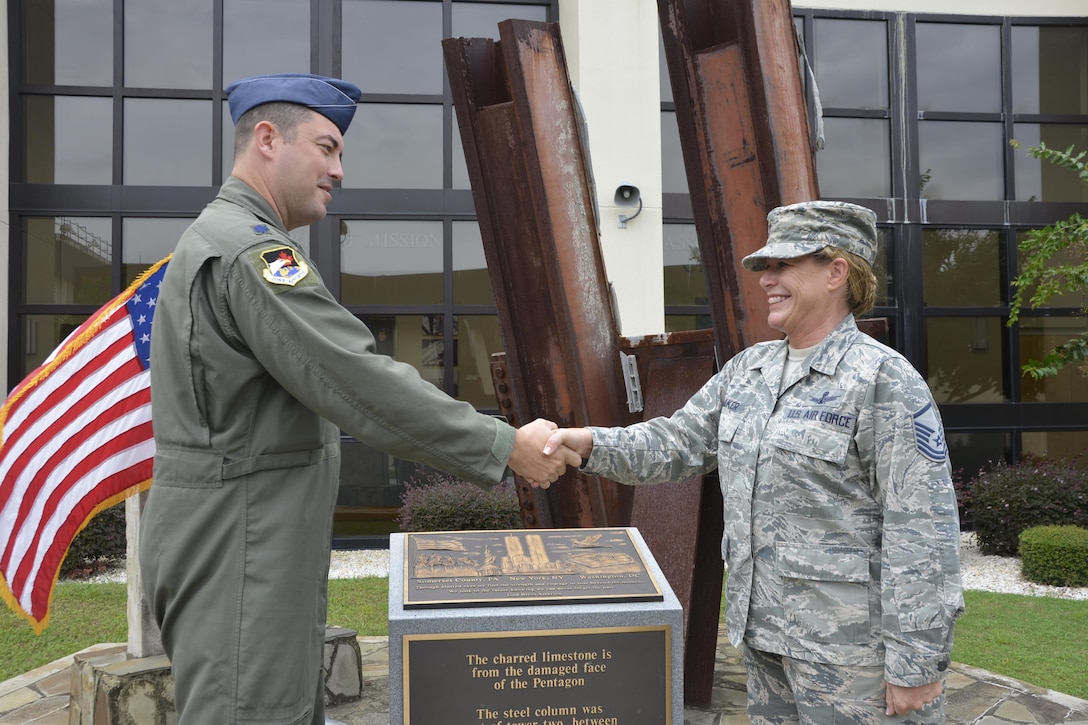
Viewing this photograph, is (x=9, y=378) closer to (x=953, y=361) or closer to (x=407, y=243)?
(x=407, y=243)

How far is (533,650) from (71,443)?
2.62 m

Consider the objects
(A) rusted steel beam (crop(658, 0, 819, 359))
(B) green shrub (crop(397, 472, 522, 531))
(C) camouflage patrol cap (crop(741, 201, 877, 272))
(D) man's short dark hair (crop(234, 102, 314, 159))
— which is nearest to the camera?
(C) camouflage patrol cap (crop(741, 201, 877, 272))

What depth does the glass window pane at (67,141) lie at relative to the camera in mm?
9672

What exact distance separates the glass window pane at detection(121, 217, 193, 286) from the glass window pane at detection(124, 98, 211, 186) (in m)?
0.44

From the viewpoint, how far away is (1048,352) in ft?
36.1

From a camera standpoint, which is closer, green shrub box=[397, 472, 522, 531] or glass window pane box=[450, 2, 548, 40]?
green shrub box=[397, 472, 522, 531]

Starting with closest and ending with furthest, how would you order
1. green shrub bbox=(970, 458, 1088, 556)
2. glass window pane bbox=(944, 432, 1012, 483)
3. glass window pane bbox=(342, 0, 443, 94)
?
green shrub bbox=(970, 458, 1088, 556)
glass window pane bbox=(342, 0, 443, 94)
glass window pane bbox=(944, 432, 1012, 483)

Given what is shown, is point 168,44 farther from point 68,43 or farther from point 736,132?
point 736,132

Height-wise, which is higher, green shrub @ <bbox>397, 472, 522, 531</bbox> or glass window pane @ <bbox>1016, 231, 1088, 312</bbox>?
glass window pane @ <bbox>1016, 231, 1088, 312</bbox>

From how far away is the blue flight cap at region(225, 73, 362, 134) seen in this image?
8.16ft

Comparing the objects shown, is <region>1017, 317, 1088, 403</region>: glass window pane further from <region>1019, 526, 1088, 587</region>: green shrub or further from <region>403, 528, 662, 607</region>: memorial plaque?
<region>403, 528, 662, 607</region>: memorial plaque

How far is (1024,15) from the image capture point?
1110 cm

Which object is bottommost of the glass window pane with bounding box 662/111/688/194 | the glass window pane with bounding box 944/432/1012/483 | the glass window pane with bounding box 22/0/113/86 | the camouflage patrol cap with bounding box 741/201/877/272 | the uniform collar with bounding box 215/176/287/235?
the glass window pane with bounding box 944/432/1012/483

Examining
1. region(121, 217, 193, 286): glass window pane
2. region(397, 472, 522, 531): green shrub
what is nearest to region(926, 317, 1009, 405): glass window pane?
region(397, 472, 522, 531): green shrub
